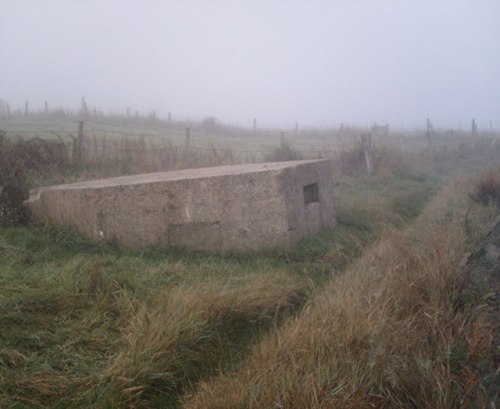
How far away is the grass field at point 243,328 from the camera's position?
7.47 ft

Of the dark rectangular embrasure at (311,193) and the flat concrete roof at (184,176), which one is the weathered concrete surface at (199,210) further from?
the dark rectangular embrasure at (311,193)

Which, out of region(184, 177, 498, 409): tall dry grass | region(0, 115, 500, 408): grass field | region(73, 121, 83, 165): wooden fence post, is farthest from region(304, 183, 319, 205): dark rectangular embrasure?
region(73, 121, 83, 165): wooden fence post

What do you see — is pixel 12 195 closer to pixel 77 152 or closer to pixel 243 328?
pixel 77 152

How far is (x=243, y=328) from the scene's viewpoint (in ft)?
11.1

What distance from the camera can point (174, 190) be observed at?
16.5 ft

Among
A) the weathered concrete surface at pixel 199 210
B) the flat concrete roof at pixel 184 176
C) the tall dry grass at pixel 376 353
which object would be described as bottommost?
the tall dry grass at pixel 376 353

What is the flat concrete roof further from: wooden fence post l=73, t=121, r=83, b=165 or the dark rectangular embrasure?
wooden fence post l=73, t=121, r=83, b=165

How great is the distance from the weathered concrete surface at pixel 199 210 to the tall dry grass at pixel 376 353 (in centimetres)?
152

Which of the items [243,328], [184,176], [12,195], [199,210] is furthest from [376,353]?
[12,195]

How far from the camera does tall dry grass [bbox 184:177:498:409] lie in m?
2.16

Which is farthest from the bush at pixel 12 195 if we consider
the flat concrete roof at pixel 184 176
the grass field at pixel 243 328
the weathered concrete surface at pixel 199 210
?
the weathered concrete surface at pixel 199 210

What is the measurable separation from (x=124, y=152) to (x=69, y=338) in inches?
285

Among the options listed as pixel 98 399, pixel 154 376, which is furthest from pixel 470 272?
pixel 98 399

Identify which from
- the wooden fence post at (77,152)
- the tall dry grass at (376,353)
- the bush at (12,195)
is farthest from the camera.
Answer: the wooden fence post at (77,152)
